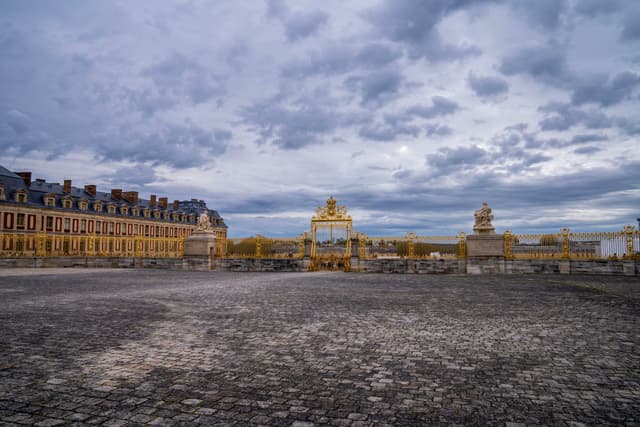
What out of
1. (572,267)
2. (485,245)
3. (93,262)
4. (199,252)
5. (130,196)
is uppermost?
(130,196)

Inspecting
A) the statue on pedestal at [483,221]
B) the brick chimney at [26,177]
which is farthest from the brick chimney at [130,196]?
the statue on pedestal at [483,221]

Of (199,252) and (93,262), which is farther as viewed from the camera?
(93,262)

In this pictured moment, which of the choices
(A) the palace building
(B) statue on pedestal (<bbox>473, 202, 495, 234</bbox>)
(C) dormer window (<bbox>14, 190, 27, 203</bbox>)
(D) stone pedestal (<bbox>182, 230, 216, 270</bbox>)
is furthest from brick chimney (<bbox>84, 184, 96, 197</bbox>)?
(B) statue on pedestal (<bbox>473, 202, 495, 234</bbox>)

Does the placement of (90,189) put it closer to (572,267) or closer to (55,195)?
(55,195)

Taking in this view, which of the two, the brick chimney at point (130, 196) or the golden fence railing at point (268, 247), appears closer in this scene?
the golden fence railing at point (268, 247)

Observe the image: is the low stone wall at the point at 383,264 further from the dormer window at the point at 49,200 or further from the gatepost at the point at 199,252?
the dormer window at the point at 49,200

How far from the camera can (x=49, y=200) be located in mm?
59750

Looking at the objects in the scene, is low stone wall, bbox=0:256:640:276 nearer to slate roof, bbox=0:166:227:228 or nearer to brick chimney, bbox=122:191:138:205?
slate roof, bbox=0:166:227:228

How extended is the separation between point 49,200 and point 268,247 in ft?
156

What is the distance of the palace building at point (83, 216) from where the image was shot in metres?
50.3

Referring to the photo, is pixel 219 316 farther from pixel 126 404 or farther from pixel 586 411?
pixel 586 411

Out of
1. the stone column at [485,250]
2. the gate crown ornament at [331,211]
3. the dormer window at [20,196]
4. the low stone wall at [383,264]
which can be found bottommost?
the low stone wall at [383,264]

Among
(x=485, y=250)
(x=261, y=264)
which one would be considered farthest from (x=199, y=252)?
(x=485, y=250)

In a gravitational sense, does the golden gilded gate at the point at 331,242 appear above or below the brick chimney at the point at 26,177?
below
